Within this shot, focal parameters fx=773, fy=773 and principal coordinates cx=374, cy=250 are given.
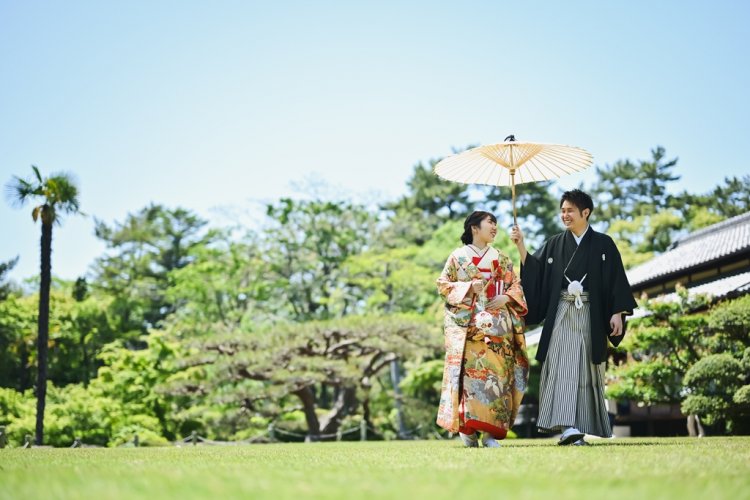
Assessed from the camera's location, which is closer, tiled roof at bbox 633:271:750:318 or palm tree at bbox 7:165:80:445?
tiled roof at bbox 633:271:750:318

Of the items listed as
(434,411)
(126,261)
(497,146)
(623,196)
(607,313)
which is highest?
(623,196)

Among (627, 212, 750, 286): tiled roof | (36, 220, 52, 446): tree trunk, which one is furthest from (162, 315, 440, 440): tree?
(627, 212, 750, 286): tiled roof

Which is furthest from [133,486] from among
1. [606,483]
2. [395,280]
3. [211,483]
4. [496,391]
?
[395,280]

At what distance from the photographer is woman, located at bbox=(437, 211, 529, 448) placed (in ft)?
22.1

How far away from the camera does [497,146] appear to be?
7.58 metres

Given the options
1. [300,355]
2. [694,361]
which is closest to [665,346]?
[694,361]

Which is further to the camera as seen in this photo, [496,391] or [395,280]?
[395,280]

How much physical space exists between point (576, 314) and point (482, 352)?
90 centimetres

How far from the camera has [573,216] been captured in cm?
701

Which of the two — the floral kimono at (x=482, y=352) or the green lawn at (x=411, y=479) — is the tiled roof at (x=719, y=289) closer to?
the floral kimono at (x=482, y=352)

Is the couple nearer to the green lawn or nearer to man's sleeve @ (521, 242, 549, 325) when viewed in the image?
man's sleeve @ (521, 242, 549, 325)

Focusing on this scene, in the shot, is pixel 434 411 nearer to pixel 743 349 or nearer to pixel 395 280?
pixel 395 280

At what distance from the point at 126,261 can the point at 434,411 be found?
2281 centimetres

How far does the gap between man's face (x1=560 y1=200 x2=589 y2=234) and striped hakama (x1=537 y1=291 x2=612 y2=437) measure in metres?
0.63
